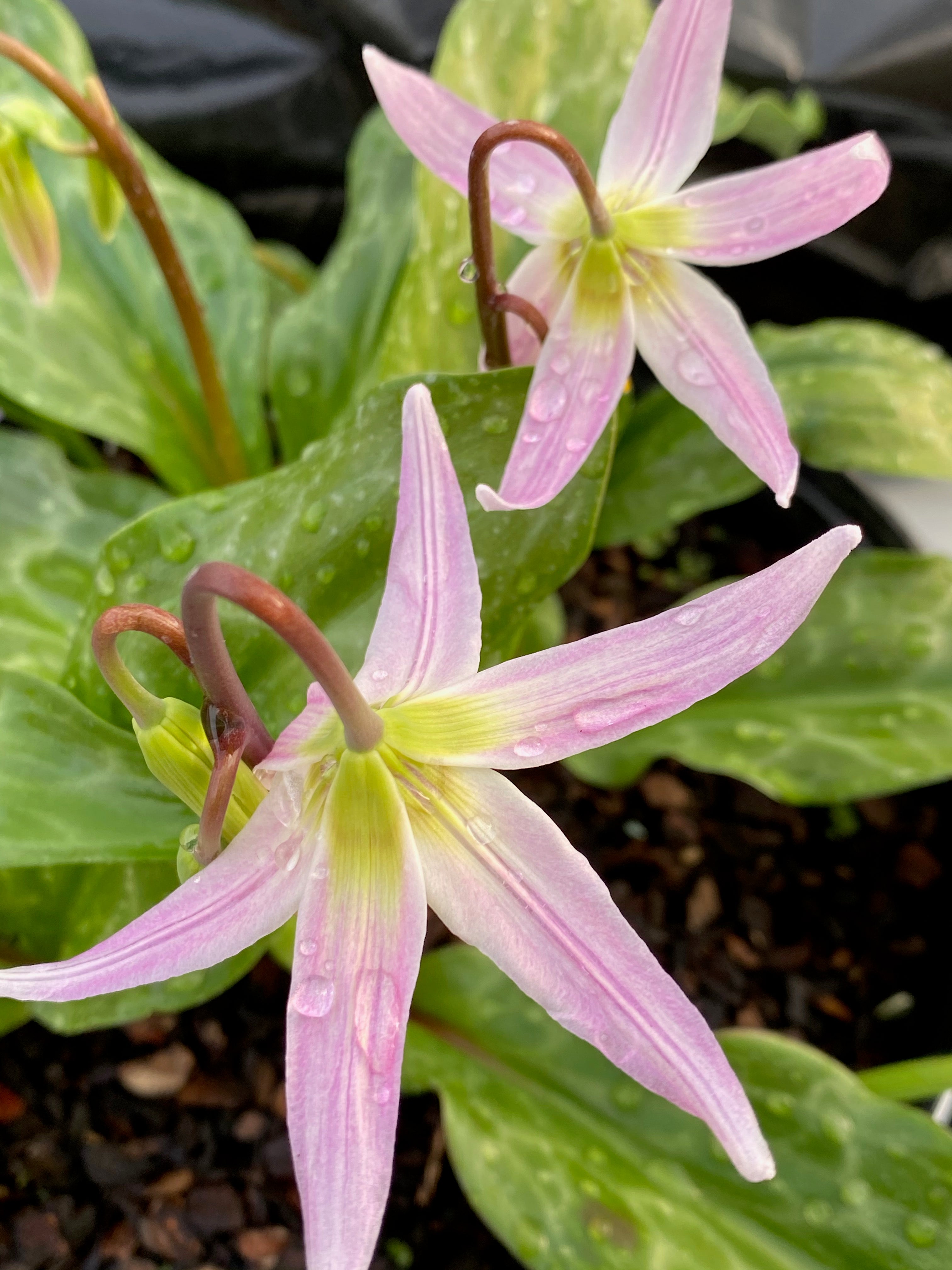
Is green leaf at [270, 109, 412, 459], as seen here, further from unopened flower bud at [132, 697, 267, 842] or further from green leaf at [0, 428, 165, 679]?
unopened flower bud at [132, 697, 267, 842]

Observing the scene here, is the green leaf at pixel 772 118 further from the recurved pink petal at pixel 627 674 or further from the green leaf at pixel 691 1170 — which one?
the green leaf at pixel 691 1170

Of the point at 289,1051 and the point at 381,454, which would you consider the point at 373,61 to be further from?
the point at 289,1051

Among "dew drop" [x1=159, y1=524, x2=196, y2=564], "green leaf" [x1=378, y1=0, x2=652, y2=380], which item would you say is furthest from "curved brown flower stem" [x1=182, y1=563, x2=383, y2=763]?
"green leaf" [x1=378, y1=0, x2=652, y2=380]

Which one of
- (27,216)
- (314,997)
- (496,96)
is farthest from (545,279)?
(314,997)

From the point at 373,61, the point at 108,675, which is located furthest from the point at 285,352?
the point at 108,675

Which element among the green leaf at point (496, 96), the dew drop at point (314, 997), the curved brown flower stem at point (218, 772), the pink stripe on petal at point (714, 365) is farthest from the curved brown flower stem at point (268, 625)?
the green leaf at point (496, 96)

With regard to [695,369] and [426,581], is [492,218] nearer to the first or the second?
[695,369]
